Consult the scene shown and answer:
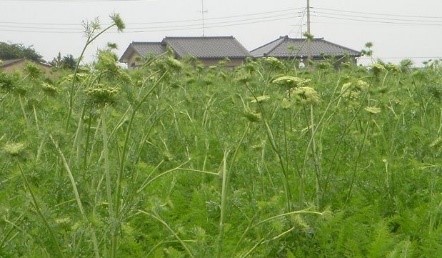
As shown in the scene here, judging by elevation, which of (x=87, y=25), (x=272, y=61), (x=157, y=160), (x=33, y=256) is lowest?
(x=157, y=160)

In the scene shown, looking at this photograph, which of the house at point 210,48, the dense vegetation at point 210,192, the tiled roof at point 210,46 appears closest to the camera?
the dense vegetation at point 210,192

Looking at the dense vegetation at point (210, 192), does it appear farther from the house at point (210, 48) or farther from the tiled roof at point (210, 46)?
the tiled roof at point (210, 46)

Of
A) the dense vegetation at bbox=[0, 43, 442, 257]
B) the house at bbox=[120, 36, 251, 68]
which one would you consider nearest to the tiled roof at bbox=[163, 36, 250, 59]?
the house at bbox=[120, 36, 251, 68]

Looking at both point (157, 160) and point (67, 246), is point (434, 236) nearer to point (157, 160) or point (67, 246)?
point (67, 246)

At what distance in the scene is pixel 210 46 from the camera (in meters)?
40.7

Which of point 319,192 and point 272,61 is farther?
point 272,61

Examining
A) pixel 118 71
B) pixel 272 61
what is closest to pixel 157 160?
pixel 272 61

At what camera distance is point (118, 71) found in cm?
257

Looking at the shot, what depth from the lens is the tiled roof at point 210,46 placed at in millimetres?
38594

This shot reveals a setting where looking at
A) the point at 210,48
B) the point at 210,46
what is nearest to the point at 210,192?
the point at 210,48

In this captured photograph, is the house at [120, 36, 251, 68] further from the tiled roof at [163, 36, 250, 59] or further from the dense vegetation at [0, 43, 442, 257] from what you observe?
the dense vegetation at [0, 43, 442, 257]

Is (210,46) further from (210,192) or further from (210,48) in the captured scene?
(210,192)

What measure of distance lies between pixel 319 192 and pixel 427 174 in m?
0.63

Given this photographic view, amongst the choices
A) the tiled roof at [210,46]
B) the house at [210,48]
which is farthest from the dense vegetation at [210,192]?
the tiled roof at [210,46]
